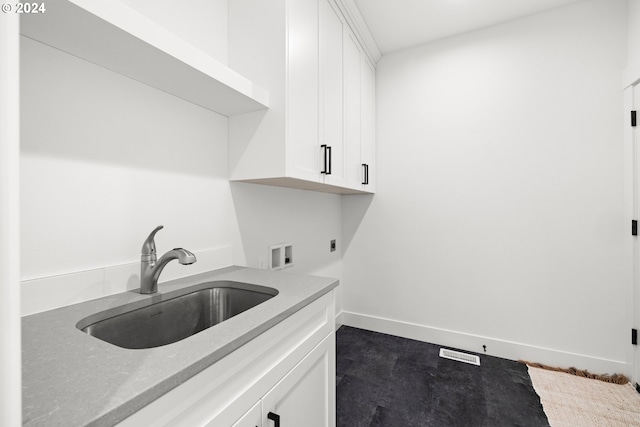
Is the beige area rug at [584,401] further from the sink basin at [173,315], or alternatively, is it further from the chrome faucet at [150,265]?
the chrome faucet at [150,265]

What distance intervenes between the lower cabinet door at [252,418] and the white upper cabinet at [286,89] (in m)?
0.88

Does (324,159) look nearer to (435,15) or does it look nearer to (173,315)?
(173,315)

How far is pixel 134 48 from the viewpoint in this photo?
888 millimetres

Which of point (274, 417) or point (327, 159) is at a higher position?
point (327, 159)

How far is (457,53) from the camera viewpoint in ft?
7.61

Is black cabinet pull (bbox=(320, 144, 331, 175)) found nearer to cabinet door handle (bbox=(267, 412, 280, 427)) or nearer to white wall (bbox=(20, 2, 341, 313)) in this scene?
white wall (bbox=(20, 2, 341, 313))

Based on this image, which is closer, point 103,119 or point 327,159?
point 103,119

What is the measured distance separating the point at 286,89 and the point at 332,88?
1.86 feet

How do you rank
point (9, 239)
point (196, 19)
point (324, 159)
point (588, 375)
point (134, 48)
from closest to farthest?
point (9, 239), point (134, 48), point (196, 19), point (324, 159), point (588, 375)

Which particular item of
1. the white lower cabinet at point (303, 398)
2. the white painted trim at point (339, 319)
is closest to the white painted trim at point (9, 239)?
the white lower cabinet at point (303, 398)

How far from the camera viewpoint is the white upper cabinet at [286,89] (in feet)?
4.30

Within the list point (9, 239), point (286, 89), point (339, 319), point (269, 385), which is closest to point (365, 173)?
point (286, 89)

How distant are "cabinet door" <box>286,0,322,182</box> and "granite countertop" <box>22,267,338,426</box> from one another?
0.76 meters

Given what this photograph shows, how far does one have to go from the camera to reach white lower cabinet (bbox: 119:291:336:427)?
585mm
